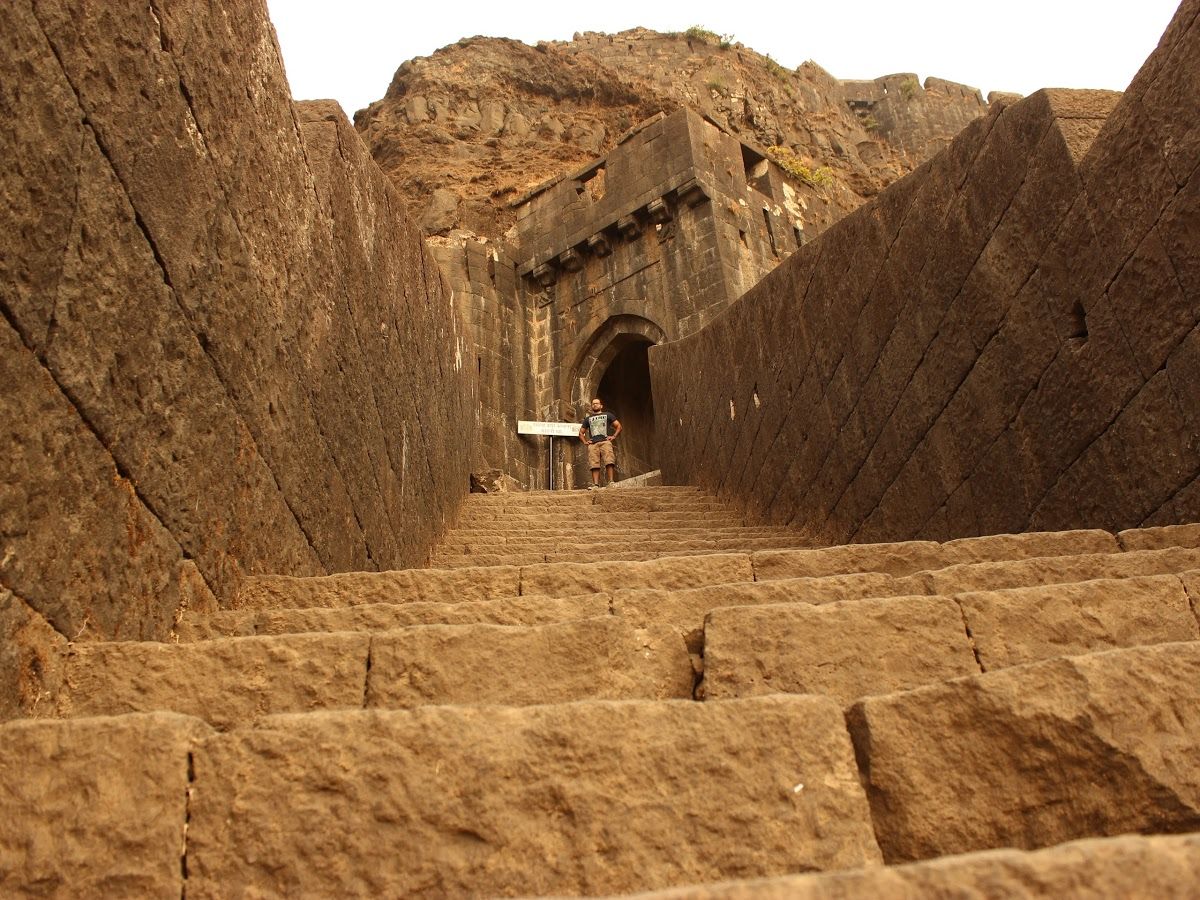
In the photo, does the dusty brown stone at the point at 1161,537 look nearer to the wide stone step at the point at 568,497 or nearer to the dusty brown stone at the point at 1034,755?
the dusty brown stone at the point at 1034,755

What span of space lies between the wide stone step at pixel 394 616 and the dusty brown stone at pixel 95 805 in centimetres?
108

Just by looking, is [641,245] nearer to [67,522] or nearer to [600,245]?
[600,245]

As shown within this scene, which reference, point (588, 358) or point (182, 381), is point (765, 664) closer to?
point (182, 381)

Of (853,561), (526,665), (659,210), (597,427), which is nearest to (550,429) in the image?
(597,427)

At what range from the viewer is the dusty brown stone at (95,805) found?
60.5 inches

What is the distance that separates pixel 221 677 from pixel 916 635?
1.55 m

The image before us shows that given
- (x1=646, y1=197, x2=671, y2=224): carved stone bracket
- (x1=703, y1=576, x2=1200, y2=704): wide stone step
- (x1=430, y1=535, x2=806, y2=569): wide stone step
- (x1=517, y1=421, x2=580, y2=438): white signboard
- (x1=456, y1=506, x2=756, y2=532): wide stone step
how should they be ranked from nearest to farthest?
(x1=703, y1=576, x2=1200, y2=704): wide stone step → (x1=430, y1=535, x2=806, y2=569): wide stone step → (x1=456, y1=506, x2=756, y2=532): wide stone step → (x1=517, y1=421, x2=580, y2=438): white signboard → (x1=646, y1=197, x2=671, y2=224): carved stone bracket

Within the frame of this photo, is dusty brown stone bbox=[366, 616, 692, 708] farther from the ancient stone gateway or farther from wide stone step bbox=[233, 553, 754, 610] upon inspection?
the ancient stone gateway

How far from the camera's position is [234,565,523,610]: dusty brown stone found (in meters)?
3.30

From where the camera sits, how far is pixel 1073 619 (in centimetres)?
238

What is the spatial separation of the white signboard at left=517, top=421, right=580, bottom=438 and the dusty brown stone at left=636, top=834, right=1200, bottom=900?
13885 mm

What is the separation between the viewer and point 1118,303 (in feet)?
13.0

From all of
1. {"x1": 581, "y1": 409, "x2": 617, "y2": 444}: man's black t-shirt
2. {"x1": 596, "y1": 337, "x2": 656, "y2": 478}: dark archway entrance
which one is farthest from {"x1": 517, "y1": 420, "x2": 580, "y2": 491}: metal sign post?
{"x1": 581, "y1": 409, "x2": 617, "y2": 444}: man's black t-shirt

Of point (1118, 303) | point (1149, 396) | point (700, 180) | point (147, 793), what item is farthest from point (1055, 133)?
point (700, 180)
